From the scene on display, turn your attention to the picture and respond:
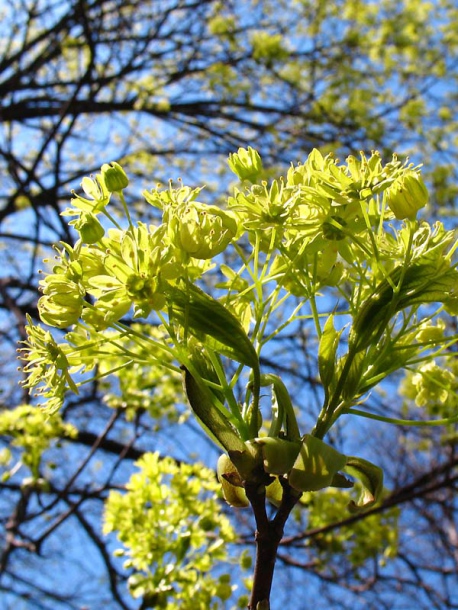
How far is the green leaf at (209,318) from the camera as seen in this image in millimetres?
1000

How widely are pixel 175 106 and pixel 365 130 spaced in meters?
1.89

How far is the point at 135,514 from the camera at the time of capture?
171 centimetres

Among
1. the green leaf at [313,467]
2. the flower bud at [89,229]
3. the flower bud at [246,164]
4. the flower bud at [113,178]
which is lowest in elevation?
the green leaf at [313,467]

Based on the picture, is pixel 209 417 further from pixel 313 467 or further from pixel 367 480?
pixel 367 480

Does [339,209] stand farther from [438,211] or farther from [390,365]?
[438,211]

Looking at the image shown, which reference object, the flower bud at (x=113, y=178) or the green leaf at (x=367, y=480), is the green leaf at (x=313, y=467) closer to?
the green leaf at (x=367, y=480)

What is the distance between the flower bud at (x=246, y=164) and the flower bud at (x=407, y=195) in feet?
0.92

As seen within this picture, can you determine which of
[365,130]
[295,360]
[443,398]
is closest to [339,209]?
[443,398]

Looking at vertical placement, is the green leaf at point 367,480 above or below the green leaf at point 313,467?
above

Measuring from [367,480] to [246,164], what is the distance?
63 centimetres

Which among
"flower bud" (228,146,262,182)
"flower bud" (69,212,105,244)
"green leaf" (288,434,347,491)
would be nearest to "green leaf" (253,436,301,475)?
"green leaf" (288,434,347,491)

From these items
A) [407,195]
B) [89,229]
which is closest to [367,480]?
[407,195]

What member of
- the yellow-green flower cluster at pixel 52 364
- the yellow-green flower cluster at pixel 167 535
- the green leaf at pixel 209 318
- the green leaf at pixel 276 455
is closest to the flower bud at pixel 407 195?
the green leaf at pixel 209 318

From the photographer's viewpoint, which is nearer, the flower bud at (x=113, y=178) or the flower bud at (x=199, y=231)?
the flower bud at (x=199, y=231)
